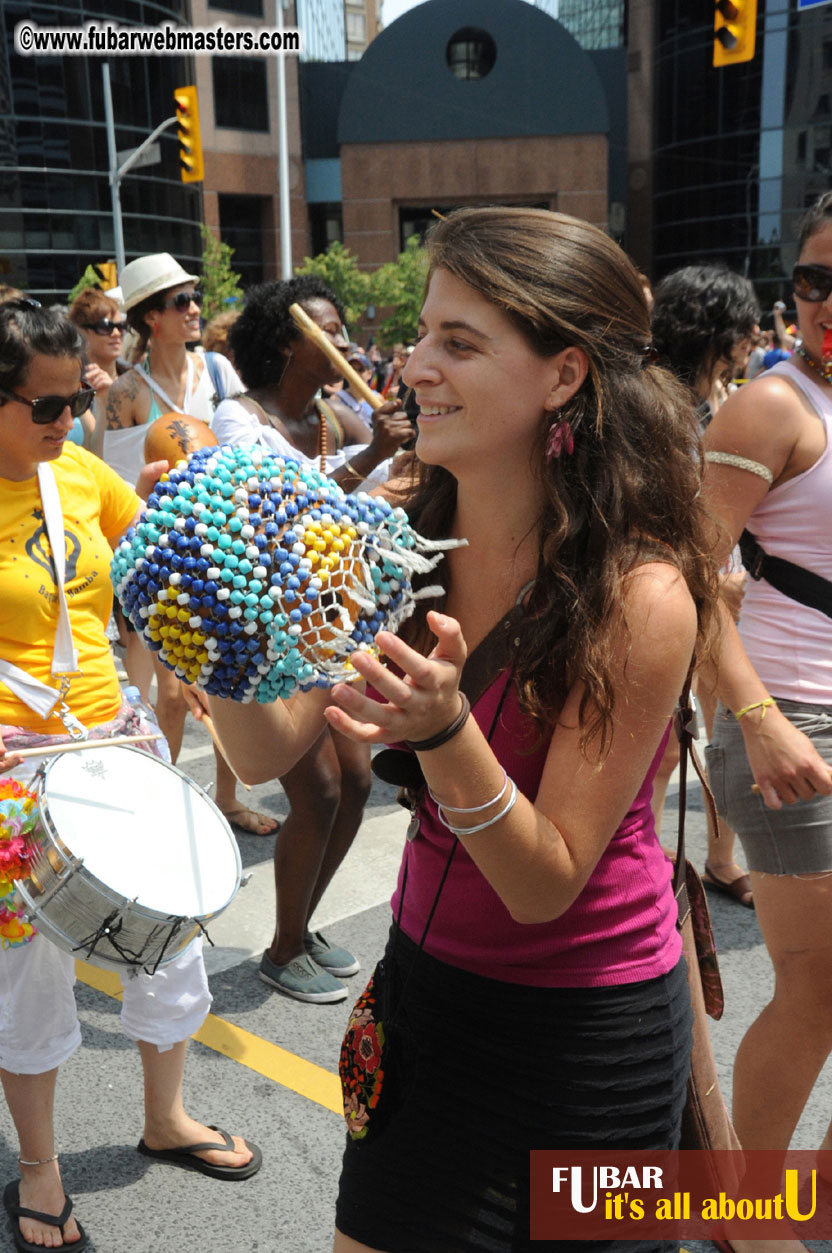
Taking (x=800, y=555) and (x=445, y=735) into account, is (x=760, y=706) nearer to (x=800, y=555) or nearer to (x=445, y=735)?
(x=800, y=555)

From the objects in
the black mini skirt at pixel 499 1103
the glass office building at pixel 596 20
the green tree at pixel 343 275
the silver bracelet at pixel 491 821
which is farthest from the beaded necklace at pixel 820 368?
the glass office building at pixel 596 20

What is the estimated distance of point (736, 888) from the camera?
460 cm

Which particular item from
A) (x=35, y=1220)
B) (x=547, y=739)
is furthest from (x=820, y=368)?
(x=35, y=1220)

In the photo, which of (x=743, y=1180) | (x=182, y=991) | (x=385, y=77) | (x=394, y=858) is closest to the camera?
(x=743, y=1180)

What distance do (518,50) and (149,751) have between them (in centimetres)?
4921

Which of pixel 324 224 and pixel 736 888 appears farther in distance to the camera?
pixel 324 224

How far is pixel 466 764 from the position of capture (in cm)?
143

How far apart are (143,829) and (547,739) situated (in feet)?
3.99

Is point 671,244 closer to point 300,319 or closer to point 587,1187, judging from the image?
point 300,319

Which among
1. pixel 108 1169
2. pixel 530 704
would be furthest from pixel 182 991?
pixel 530 704

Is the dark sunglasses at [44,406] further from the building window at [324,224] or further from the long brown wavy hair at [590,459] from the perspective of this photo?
the building window at [324,224]

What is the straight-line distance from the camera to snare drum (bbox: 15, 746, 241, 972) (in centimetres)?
241

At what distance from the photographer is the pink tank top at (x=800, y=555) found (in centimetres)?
267

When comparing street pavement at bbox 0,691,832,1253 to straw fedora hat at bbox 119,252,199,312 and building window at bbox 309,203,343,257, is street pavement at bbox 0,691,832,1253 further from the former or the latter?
building window at bbox 309,203,343,257
